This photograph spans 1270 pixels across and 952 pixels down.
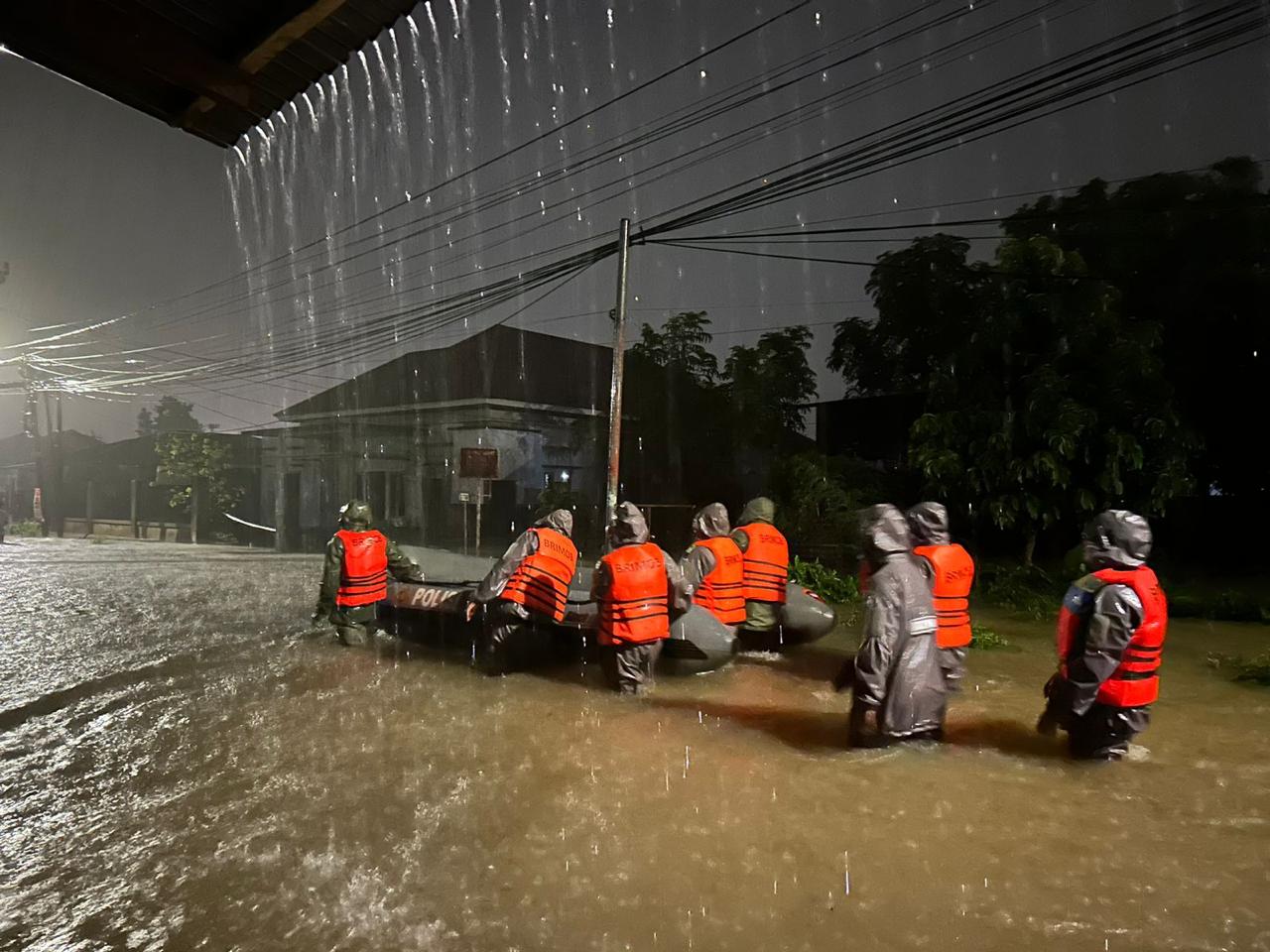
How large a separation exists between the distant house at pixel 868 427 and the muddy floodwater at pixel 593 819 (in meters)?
12.8

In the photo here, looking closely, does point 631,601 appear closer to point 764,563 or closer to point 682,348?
point 764,563

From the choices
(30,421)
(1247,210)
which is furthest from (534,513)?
(30,421)

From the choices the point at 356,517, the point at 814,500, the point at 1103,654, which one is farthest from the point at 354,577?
the point at 814,500

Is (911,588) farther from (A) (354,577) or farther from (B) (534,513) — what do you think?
(B) (534,513)

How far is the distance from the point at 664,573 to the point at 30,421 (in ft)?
111

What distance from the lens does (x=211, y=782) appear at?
167 inches

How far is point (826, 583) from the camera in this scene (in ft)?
37.2

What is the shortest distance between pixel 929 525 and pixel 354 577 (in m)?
5.62

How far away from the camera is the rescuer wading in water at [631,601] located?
19.4ft

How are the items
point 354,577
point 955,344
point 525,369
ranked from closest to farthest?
point 354,577
point 955,344
point 525,369

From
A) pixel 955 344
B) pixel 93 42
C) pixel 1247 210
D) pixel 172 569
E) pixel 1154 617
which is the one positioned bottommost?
pixel 172 569

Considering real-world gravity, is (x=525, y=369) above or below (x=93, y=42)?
above

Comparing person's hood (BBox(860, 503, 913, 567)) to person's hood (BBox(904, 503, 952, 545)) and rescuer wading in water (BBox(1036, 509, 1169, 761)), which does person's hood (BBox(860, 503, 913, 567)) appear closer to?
rescuer wading in water (BBox(1036, 509, 1169, 761))

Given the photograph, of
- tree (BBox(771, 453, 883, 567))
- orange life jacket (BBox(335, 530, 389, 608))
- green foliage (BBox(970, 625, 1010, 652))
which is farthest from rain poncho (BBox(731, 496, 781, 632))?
tree (BBox(771, 453, 883, 567))
